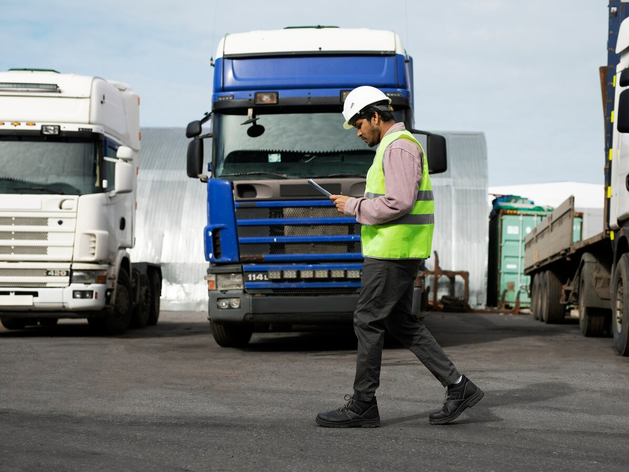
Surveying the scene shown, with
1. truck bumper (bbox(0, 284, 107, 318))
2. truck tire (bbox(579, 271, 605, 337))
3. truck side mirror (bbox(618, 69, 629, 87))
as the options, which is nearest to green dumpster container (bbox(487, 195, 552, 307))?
truck tire (bbox(579, 271, 605, 337))

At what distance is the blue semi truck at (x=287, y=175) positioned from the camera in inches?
427

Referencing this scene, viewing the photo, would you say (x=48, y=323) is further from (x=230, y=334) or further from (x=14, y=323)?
(x=230, y=334)

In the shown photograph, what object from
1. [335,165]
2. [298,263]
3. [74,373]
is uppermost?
[335,165]

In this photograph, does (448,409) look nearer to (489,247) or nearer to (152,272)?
(152,272)

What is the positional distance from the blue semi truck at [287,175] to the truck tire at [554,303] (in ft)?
29.8

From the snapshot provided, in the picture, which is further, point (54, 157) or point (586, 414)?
point (54, 157)

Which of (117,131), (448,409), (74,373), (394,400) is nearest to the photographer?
(448,409)

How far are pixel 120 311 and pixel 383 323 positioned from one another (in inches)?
382

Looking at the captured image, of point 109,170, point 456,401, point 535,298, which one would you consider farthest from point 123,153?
point 535,298

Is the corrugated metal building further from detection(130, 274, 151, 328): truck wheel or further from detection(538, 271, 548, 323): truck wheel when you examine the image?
detection(130, 274, 151, 328): truck wheel

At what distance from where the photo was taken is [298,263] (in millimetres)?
10914

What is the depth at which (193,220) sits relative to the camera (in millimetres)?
25797

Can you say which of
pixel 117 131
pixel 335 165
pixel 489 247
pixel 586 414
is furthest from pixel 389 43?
pixel 489 247

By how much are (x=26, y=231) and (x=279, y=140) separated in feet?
13.4
